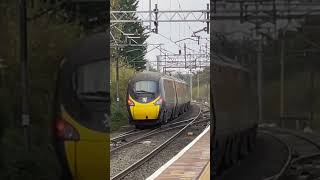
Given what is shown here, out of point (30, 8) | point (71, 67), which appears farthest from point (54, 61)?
point (30, 8)

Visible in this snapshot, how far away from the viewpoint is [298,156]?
3324 millimetres

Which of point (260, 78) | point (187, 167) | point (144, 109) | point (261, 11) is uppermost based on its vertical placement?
point (261, 11)

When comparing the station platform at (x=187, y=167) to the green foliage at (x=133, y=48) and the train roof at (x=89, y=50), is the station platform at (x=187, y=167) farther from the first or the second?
the green foliage at (x=133, y=48)

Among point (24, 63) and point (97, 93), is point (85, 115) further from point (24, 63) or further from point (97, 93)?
point (24, 63)

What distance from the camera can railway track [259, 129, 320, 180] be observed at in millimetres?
3260

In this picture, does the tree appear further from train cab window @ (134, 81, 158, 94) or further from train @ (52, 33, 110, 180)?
train @ (52, 33, 110, 180)

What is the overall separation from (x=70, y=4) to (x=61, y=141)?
985 millimetres

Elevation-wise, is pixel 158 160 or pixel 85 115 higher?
pixel 85 115

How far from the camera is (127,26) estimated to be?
29.8m

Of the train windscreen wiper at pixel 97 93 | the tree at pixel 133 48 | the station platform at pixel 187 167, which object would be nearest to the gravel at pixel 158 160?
the station platform at pixel 187 167

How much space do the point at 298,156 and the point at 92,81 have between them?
153cm

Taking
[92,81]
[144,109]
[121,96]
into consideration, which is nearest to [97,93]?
[92,81]

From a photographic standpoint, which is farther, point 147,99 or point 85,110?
point 147,99

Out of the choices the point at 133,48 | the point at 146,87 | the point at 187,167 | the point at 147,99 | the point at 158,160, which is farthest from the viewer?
the point at 133,48
